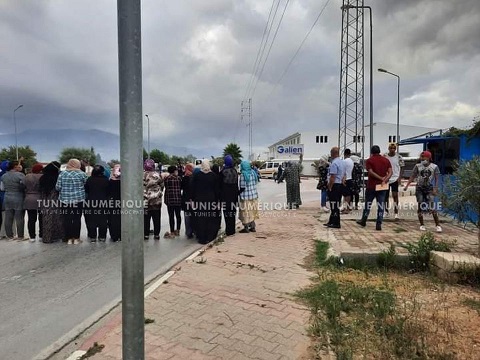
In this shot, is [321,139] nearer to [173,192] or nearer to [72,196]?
[173,192]

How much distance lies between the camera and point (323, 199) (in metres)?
14.1

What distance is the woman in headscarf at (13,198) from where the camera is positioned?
9.17 m

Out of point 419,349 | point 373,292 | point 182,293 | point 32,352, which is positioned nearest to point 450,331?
point 419,349

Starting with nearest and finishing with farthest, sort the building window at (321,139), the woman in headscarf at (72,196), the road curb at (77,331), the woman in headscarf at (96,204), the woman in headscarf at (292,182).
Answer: the road curb at (77,331)
the woman in headscarf at (72,196)
the woman in headscarf at (96,204)
the woman in headscarf at (292,182)
the building window at (321,139)

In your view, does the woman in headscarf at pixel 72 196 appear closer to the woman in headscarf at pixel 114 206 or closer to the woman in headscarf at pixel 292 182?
the woman in headscarf at pixel 114 206

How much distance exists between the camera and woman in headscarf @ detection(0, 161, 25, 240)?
361 inches

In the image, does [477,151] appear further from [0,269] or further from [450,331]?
[0,269]

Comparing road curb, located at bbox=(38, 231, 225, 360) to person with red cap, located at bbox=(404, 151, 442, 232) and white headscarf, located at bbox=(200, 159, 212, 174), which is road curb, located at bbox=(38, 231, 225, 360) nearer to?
white headscarf, located at bbox=(200, 159, 212, 174)

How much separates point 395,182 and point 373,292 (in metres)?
6.32

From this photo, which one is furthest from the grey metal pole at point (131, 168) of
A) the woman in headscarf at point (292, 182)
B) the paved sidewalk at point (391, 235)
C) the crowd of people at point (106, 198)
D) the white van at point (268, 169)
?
the white van at point (268, 169)

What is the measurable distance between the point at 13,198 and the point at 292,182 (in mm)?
8545

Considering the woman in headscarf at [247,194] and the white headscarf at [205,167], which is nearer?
the white headscarf at [205,167]

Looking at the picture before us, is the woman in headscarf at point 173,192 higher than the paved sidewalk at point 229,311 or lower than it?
higher

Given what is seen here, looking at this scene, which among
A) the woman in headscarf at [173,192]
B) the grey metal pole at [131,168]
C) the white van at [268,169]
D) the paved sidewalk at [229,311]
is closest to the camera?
the grey metal pole at [131,168]
